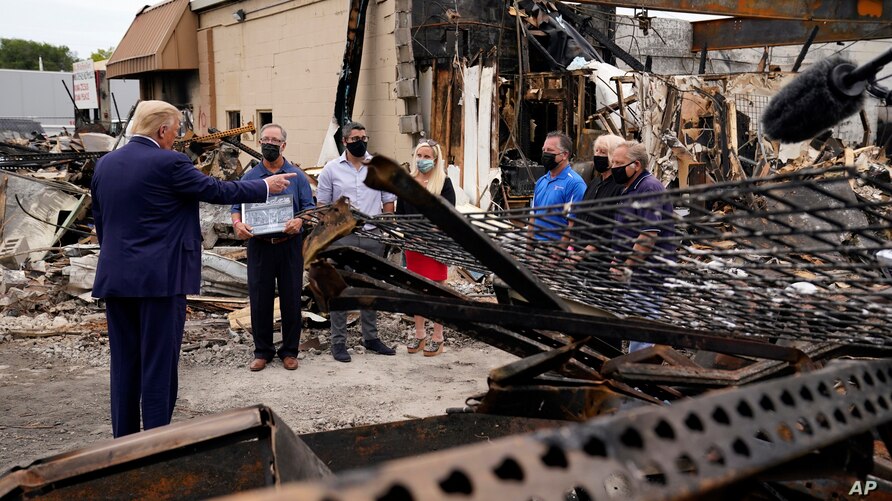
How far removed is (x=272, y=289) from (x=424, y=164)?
1543mm

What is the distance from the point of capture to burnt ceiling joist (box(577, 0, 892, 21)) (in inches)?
317

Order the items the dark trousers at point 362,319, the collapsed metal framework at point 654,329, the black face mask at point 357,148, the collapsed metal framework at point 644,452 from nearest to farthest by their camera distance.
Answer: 1. the collapsed metal framework at point 644,452
2. the collapsed metal framework at point 654,329
3. the dark trousers at point 362,319
4. the black face mask at point 357,148

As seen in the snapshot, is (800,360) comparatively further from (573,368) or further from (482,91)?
(482,91)

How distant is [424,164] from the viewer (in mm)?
6340

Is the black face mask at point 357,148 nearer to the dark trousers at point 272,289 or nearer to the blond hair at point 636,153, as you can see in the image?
the dark trousers at point 272,289

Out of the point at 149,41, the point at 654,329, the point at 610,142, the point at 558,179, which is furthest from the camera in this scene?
the point at 149,41

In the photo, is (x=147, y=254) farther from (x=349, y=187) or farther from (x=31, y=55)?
(x=31, y=55)

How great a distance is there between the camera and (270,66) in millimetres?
14633

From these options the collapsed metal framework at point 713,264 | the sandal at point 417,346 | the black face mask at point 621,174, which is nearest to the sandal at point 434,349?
the sandal at point 417,346

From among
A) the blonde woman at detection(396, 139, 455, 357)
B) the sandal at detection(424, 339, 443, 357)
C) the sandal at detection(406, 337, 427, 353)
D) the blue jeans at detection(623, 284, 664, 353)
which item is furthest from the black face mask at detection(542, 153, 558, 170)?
the blue jeans at detection(623, 284, 664, 353)

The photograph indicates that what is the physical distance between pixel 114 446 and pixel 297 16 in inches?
481

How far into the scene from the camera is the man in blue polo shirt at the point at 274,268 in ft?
20.1

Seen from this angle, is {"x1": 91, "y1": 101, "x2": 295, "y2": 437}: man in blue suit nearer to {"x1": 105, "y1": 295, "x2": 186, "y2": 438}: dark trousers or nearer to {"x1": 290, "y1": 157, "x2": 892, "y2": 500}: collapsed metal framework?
{"x1": 105, "y1": 295, "x2": 186, "y2": 438}: dark trousers

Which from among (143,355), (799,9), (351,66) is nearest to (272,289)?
(143,355)
